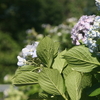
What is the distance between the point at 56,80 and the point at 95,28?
154 mm

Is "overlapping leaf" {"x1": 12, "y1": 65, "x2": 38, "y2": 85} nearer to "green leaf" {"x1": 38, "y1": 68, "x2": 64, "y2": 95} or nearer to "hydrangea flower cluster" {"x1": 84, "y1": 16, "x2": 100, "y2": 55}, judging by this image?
"green leaf" {"x1": 38, "y1": 68, "x2": 64, "y2": 95}

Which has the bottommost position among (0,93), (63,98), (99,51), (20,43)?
(0,93)

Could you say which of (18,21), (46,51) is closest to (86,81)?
(46,51)

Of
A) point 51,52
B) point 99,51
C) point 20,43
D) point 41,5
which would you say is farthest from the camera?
point 41,5

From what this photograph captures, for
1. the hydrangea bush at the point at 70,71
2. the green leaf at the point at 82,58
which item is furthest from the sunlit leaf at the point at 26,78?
the green leaf at the point at 82,58

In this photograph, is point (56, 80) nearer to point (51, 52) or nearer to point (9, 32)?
point (51, 52)

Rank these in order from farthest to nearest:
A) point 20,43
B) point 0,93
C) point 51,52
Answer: point 20,43
point 0,93
point 51,52

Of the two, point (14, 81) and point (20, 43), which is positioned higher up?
point (14, 81)

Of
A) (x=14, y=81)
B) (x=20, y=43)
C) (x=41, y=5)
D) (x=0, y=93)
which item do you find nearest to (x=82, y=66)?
(x=14, y=81)

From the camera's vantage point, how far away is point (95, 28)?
1.99 ft

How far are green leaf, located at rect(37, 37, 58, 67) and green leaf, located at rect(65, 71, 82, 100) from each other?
3.5 inches

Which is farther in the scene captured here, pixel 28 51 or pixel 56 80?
pixel 28 51

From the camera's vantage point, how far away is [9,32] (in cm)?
1680

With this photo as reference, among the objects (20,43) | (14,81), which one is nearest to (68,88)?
(14,81)
